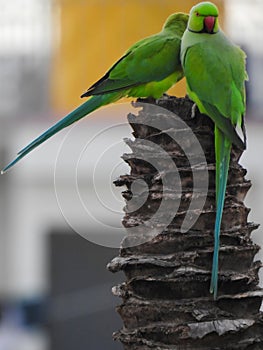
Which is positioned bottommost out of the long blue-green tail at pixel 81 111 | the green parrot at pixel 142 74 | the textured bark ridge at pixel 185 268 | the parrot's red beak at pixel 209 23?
the textured bark ridge at pixel 185 268

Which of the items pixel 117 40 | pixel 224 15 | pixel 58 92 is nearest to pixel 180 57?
pixel 224 15

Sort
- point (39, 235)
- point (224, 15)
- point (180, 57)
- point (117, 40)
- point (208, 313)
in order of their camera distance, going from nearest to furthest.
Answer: point (208, 313)
point (180, 57)
point (224, 15)
point (117, 40)
point (39, 235)

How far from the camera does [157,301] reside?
2.74 m

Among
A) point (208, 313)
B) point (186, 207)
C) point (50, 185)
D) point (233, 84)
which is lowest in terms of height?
point (208, 313)

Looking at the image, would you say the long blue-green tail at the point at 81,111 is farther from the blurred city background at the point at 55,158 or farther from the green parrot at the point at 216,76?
the blurred city background at the point at 55,158

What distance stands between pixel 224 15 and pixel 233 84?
887 cm

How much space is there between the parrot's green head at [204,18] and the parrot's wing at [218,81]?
0.04 m

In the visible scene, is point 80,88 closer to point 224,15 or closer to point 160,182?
point 224,15

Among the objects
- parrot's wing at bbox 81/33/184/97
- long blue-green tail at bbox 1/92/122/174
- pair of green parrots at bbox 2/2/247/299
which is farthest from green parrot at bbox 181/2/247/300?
long blue-green tail at bbox 1/92/122/174

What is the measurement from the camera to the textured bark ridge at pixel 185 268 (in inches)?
107

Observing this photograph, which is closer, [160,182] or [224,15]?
[160,182]

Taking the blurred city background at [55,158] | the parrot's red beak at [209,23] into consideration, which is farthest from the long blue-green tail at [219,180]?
the blurred city background at [55,158]

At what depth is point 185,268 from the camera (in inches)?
107

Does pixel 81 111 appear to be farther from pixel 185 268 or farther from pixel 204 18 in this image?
pixel 185 268
